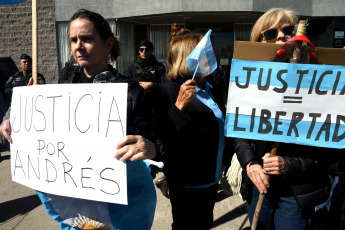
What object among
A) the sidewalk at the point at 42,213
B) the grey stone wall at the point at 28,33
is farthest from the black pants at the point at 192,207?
the grey stone wall at the point at 28,33

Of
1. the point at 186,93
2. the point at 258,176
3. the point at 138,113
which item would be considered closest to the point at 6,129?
the point at 138,113

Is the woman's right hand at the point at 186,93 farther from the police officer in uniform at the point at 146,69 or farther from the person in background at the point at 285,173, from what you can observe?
the police officer in uniform at the point at 146,69

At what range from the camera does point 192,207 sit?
75.5 inches

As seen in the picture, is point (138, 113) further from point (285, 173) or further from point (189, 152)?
point (285, 173)

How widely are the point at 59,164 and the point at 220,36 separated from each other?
7.94 metres

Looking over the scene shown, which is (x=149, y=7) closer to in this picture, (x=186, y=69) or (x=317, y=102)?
(x=186, y=69)

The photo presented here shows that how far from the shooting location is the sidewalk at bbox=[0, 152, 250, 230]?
9.47ft

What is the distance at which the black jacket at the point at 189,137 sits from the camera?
1.81 m

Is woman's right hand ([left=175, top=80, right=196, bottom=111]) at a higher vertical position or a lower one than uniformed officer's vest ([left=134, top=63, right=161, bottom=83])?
lower

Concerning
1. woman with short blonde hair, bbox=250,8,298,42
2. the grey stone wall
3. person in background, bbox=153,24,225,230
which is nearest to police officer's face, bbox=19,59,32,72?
the grey stone wall

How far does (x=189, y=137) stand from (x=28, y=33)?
8.36 metres

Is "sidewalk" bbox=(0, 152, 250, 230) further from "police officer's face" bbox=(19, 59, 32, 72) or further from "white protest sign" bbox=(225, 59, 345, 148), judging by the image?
"police officer's face" bbox=(19, 59, 32, 72)

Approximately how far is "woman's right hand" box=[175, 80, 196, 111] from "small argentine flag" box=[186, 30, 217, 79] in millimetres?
88

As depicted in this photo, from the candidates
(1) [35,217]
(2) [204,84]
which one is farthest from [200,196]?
(1) [35,217]
